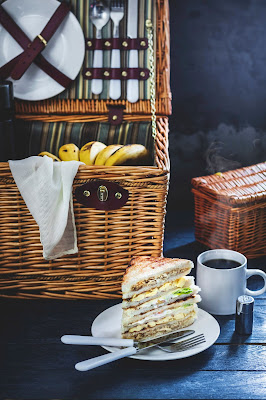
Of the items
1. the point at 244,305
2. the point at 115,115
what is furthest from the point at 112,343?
the point at 115,115

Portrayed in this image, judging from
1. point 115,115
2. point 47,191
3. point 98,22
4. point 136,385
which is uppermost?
point 98,22

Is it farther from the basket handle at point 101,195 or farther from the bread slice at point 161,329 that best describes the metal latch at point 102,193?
the bread slice at point 161,329

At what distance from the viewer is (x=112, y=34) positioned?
1792mm

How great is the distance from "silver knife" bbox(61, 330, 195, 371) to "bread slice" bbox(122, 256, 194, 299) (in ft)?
0.34

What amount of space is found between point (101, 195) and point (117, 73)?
66 cm

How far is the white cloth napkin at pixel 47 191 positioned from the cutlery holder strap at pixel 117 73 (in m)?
0.62

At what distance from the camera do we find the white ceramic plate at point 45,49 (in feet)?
5.74

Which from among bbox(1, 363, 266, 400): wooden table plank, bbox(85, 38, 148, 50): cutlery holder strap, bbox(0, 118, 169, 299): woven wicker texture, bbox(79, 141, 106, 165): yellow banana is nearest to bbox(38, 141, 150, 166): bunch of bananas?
bbox(79, 141, 106, 165): yellow banana

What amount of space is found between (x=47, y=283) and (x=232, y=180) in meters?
0.65

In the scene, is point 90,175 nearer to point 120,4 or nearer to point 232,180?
point 232,180

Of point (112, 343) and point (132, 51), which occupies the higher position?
point (132, 51)

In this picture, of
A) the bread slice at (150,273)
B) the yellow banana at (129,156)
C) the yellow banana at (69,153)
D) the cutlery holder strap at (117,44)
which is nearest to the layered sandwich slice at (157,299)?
the bread slice at (150,273)

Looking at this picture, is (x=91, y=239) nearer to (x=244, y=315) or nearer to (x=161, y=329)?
(x=161, y=329)

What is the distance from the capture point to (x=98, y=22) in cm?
176
